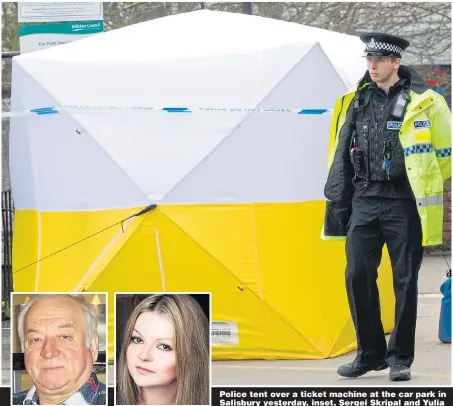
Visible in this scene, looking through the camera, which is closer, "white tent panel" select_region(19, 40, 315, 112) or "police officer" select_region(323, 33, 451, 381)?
"police officer" select_region(323, 33, 451, 381)

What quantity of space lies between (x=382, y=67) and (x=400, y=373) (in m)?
1.87

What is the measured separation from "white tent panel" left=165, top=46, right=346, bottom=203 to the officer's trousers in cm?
97

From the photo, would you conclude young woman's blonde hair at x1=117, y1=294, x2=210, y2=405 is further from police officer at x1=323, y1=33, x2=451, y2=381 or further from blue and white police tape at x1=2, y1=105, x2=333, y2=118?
blue and white police tape at x1=2, y1=105, x2=333, y2=118

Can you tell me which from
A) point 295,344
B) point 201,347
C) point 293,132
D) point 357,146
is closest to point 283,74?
point 293,132

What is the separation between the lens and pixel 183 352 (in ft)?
22.9

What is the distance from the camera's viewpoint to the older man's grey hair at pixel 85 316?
7008 millimetres

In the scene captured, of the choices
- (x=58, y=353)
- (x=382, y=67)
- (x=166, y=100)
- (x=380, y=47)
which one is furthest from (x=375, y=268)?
(x=58, y=353)

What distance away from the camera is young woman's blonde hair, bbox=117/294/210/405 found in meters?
6.94

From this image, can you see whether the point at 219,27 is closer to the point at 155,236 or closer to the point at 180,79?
the point at 180,79

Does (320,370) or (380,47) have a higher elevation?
(380,47)

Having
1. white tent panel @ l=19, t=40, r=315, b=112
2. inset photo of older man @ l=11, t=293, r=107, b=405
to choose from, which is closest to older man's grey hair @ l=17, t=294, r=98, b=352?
inset photo of older man @ l=11, t=293, r=107, b=405

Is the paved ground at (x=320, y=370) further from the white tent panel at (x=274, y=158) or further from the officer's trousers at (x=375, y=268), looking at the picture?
the white tent panel at (x=274, y=158)

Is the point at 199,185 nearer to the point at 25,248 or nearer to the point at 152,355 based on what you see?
the point at 25,248

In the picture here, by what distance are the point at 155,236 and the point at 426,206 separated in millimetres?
2074
